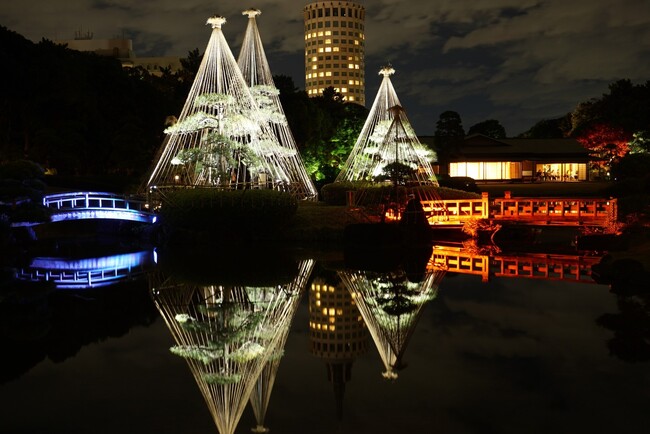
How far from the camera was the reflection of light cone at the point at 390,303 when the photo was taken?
10594mm

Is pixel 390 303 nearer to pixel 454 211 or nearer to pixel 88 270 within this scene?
pixel 88 270

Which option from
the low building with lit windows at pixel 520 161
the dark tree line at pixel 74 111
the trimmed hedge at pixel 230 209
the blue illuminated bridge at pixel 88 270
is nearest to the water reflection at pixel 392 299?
the blue illuminated bridge at pixel 88 270

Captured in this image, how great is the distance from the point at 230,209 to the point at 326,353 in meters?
14.2

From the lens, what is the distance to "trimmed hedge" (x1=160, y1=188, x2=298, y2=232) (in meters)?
24.0

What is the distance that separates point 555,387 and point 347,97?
142 metres

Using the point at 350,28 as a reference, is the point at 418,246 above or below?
below

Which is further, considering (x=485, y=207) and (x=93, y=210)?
(x=93, y=210)

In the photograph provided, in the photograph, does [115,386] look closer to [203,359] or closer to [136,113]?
[203,359]

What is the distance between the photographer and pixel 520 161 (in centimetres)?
4988

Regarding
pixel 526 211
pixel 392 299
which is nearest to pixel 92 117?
pixel 526 211

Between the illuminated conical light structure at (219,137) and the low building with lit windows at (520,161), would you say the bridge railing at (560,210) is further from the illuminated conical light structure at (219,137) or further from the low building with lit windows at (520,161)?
the low building with lit windows at (520,161)

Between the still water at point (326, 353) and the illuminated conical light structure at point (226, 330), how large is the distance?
0.13ft

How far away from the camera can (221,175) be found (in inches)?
998

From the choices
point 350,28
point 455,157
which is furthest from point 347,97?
point 455,157
